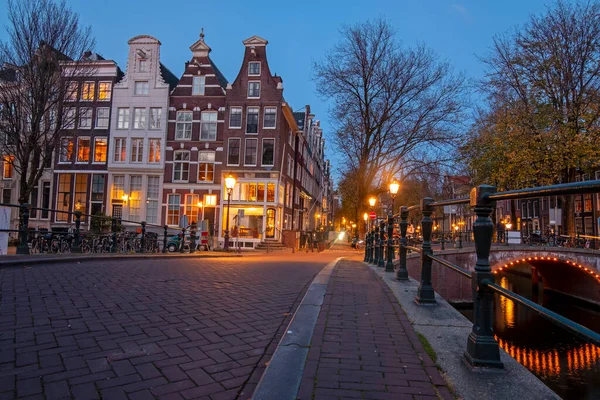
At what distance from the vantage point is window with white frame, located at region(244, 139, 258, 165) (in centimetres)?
3119

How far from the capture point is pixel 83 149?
32781 mm

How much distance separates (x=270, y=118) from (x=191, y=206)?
9.62m

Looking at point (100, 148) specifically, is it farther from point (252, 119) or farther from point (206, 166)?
point (252, 119)

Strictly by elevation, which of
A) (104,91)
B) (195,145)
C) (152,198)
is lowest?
(152,198)

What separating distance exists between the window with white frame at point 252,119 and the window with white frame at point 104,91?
12.2 m

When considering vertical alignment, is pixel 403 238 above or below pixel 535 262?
above

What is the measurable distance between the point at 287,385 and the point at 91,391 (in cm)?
110

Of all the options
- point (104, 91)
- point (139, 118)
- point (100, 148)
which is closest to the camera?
point (139, 118)

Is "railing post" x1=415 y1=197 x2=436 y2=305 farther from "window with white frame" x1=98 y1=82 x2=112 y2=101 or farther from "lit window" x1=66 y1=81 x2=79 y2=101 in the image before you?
"window with white frame" x1=98 y1=82 x2=112 y2=101

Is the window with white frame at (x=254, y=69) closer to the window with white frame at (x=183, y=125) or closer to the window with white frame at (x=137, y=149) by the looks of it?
the window with white frame at (x=183, y=125)

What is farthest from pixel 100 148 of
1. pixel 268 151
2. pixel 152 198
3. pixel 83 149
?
pixel 268 151

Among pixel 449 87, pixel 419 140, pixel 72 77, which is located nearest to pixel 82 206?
pixel 72 77

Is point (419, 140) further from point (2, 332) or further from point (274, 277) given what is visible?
point (2, 332)

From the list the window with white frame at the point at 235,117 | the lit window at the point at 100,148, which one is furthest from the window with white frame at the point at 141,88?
the window with white frame at the point at 235,117
